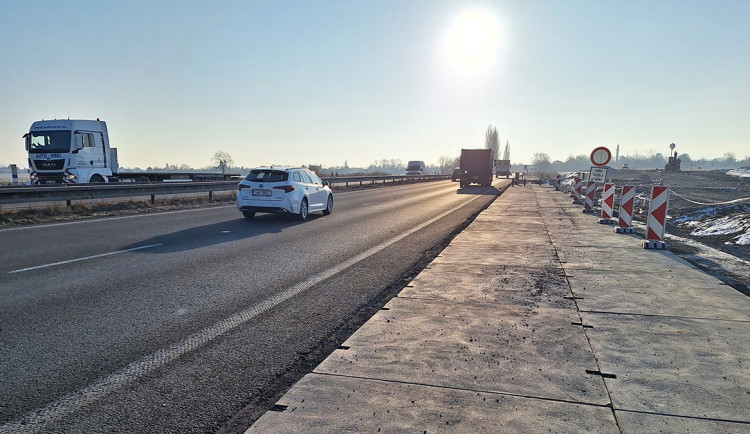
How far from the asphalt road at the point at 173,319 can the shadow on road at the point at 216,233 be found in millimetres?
85

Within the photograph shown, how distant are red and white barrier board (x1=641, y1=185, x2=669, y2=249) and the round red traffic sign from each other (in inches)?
203

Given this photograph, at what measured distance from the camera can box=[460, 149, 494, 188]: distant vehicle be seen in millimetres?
37594

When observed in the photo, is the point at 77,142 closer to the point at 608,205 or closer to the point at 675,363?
the point at 608,205

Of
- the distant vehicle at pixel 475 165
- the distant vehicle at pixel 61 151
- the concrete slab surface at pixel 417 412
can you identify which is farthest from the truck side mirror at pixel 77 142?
the distant vehicle at pixel 475 165

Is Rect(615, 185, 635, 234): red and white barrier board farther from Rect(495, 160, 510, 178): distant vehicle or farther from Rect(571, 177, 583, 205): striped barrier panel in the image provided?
Rect(495, 160, 510, 178): distant vehicle

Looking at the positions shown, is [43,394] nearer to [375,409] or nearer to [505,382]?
[375,409]

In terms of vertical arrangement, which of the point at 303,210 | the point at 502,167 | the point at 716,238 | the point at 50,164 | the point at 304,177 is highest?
the point at 502,167

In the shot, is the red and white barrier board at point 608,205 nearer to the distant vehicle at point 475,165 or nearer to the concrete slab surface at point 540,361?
the concrete slab surface at point 540,361

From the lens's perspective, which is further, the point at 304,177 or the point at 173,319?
the point at 304,177

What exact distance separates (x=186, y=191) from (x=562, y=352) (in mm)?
17816

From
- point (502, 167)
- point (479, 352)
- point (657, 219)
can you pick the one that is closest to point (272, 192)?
point (657, 219)

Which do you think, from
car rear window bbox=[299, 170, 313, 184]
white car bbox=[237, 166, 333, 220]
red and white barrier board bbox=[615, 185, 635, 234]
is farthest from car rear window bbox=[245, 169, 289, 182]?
red and white barrier board bbox=[615, 185, 635, 234]

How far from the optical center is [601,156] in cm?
1344

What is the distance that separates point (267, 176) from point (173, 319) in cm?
861
